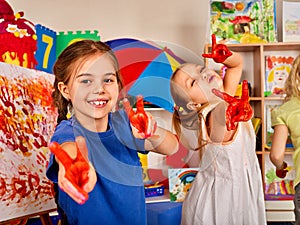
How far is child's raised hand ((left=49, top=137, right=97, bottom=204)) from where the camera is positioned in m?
0.75

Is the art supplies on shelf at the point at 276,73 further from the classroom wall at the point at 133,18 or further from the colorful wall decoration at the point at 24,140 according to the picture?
the colorful wall decoration at the point at 24,140

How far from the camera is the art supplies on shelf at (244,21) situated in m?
2.52

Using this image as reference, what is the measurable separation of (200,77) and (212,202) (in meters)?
0.71

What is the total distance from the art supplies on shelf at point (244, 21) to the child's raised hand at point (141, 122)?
5.36ft

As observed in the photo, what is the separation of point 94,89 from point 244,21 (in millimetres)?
1730

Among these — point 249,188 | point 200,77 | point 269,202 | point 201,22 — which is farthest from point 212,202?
point 201,22

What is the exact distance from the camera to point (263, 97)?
8.21ft

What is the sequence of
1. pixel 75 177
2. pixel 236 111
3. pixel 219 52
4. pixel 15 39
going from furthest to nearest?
pixel 15 39 < pixel 219 52 < pixel 236 111 < pixel 75 177

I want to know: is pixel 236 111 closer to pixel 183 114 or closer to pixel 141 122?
pixel 183 114

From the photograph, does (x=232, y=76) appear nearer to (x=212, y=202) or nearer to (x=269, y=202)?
(x=212, y=202)

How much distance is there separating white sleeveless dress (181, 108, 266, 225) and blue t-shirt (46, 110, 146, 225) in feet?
1.46

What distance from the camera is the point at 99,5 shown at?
265 centimetres

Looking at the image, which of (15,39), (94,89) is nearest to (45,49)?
(15,39)

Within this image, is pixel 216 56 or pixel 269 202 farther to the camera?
pixel 269 202
